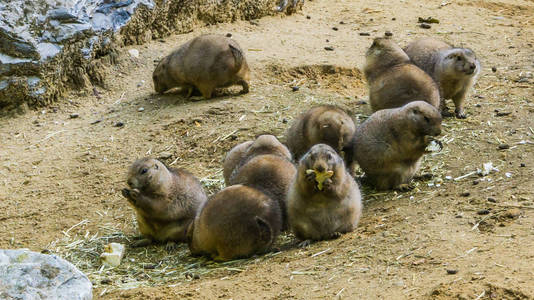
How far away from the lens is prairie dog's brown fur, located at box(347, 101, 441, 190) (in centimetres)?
775

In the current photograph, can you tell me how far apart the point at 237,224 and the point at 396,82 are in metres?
3.64

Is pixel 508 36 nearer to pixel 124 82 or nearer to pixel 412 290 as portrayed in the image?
pixel 124 82

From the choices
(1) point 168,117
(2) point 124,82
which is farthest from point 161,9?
(1) point 168,117

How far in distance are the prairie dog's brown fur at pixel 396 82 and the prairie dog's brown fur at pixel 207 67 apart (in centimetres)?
202

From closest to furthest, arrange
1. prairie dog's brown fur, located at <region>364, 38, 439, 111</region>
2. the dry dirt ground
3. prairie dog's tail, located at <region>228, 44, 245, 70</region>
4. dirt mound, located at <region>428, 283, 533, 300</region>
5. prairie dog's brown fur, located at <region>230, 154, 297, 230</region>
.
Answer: dirt mound, located at <region>428, 283, 533, 300</region> → the dry dirt ground → prairie dog's brown fur, located at <region>230, 154, 297, 230</region> → prairie dog's brown fur, located at <region>364, 38, 439, 111</region> → prairie dog's tail, located at <region>228, 44, 245, 70</region>

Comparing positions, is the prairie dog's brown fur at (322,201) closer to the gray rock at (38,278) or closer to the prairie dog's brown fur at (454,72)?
the gray rock at (38,278)

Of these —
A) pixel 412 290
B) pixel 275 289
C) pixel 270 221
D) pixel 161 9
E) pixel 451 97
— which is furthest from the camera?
pixel 161 9

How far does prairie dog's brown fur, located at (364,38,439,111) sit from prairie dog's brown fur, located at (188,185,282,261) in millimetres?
3141

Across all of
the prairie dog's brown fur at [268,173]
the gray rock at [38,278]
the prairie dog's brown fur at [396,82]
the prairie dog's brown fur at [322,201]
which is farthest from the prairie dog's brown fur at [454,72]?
the gray rock at [38,278]

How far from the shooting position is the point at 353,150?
26.6 ft

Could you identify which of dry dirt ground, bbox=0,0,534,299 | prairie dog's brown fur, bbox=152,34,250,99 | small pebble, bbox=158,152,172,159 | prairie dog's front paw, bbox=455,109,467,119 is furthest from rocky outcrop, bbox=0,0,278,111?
prairie dog's front paw, bbox=455,109,467,119

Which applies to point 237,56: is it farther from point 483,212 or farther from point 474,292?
point 474,292

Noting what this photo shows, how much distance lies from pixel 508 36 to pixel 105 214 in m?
8.24

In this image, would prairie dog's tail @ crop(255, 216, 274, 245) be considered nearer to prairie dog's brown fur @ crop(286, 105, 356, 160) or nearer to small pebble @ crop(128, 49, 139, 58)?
prairie dog's brown fur @ crop(286, 105, 356, 160)
